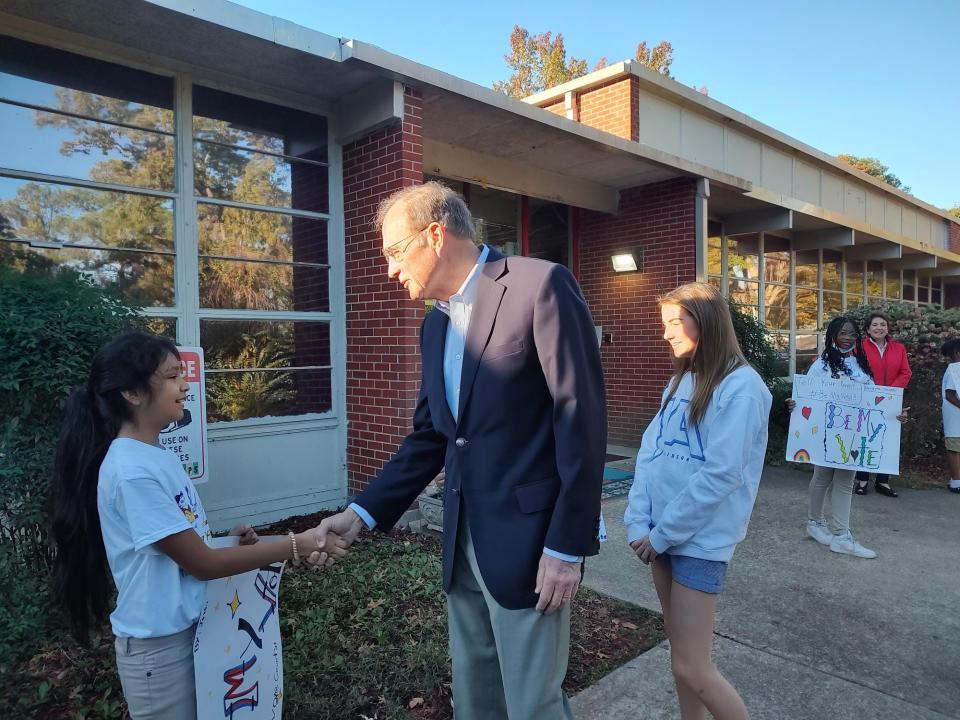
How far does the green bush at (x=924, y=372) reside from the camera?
8219mm

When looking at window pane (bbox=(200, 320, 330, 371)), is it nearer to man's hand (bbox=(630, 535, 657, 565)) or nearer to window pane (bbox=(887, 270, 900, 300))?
man's hand (bbox=(630, 535, 657, 565))

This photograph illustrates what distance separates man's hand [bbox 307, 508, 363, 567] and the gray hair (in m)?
1.02

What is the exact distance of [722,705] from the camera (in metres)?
2.16

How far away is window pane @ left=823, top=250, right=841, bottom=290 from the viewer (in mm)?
13484

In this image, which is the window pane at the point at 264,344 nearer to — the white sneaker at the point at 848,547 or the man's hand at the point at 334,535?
the man's hand at the point at 334,535

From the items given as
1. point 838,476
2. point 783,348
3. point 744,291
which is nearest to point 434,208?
point 838,476

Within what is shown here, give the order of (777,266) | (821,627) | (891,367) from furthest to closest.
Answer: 1. (777,266)
2. (891,367)
3. (821,627)

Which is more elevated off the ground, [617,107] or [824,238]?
[617,107]

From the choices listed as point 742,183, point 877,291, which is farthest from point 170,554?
point 877,291

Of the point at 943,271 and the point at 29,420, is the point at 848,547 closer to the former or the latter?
the point at 29,420

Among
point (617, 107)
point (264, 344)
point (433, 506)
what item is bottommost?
point (433, 506)

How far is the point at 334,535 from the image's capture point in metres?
2.24

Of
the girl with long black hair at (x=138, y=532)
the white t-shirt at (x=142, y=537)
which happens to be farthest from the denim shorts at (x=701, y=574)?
the white t-shirt at (x=142, y=537)

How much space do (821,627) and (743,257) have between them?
847 cm
